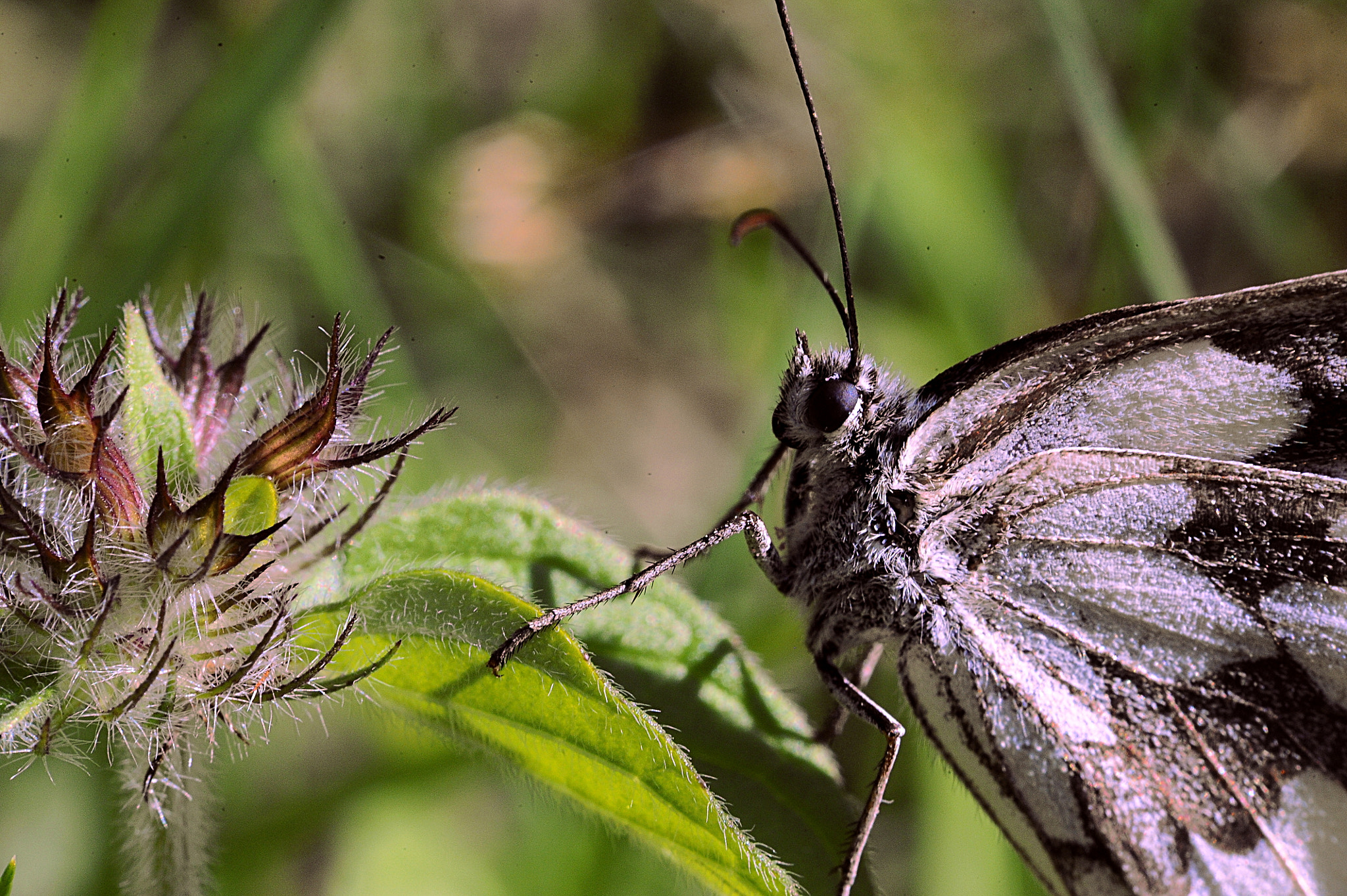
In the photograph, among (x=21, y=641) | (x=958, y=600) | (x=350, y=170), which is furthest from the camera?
(x=350, y=170)

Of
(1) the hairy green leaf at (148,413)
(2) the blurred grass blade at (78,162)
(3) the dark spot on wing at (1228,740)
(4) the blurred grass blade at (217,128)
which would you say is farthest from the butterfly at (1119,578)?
(2) the blurred grass blade at (78,162)

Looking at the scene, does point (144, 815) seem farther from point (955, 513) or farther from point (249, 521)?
point (955, 513)

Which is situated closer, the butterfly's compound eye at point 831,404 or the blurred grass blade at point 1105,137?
the butterfly's compound eye at point 831,404

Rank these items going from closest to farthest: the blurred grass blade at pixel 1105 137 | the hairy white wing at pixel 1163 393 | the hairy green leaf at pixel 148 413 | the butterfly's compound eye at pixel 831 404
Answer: the hairy green leaf at pixel 148 413 → the hairy white wing at pixel 1163 393 → the butterfly's compound eye at pixel 831 404 → the blurred grass blade at pixel 1105 137

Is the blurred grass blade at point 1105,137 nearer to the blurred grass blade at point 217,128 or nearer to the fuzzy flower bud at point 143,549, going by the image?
the blurred grass blade at point 217,128

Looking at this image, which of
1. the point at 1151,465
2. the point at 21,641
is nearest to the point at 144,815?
the point at 21,641

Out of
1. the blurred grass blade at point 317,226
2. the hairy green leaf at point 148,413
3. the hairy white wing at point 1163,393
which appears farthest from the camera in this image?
the blurred grass blade at point 317,226

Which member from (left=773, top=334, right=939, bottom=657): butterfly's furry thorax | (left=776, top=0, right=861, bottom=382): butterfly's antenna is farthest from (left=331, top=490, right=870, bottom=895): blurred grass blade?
(left=776, top=0, right=861, bottom=382): butterfly's antenna

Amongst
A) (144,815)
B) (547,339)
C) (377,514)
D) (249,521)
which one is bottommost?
(144,815)
